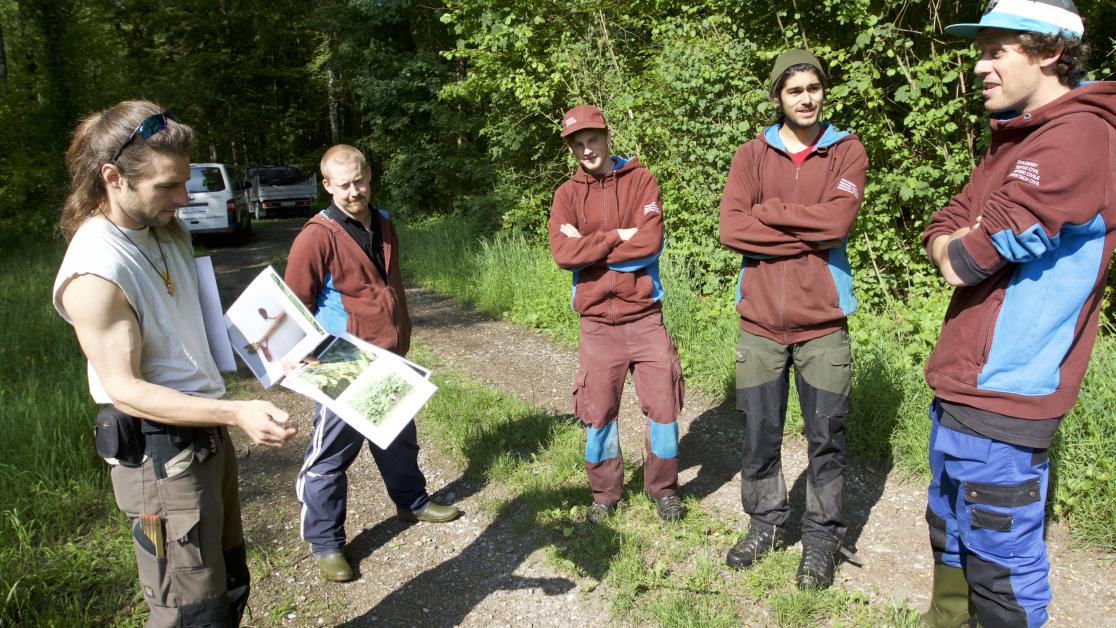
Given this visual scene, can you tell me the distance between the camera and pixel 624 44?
30.2 ft

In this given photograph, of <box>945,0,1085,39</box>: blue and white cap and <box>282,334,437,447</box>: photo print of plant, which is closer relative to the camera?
<box>945,0,1085,39</box>: blue and white cap

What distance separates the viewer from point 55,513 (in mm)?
3814

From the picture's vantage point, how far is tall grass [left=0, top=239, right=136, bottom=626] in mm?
3154

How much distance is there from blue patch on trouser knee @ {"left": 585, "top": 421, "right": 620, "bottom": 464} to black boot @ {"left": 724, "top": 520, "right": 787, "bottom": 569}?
786 millimetres

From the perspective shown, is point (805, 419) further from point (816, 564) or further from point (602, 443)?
point (602, 443)

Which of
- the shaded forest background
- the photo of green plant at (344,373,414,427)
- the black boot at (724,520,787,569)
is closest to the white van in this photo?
the shaded forest background

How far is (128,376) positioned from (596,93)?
7849mm

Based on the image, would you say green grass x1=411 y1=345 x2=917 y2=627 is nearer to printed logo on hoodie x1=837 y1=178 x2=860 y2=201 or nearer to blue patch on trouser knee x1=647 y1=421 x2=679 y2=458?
blue patch on trouser knee x1=647 y1=421 x2=679 y2=458

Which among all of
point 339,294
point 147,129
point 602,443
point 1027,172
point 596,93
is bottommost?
point 602,443

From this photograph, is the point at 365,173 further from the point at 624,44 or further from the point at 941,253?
the point at 624,44

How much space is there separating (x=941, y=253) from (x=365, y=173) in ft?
8.28

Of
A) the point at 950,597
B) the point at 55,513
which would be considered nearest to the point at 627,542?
the point at 950,597

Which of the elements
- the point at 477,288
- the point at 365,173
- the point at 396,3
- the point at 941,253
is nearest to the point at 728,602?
the point at 941,253

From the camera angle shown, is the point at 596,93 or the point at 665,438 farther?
the point at 596,93
